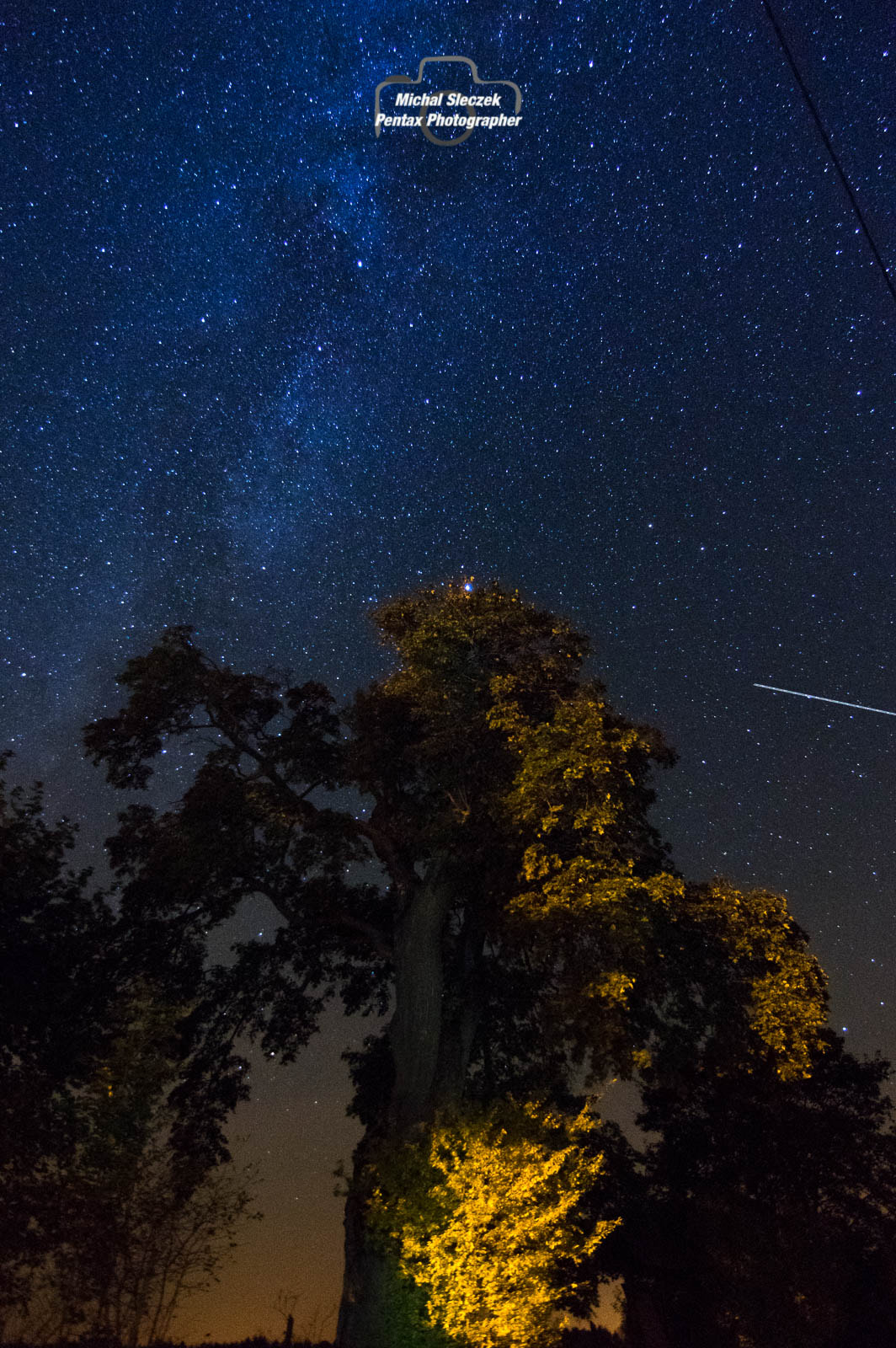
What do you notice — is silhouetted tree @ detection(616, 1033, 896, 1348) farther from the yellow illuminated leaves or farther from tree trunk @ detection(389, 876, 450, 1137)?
the yellow illuminated leaves

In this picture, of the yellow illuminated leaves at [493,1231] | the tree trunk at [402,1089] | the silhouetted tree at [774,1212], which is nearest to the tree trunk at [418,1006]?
the tree trunk at [402,1089]

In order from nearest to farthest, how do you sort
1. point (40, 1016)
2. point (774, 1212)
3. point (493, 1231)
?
point (493, 1231) → point (40, 1016) → point (774, 1212)

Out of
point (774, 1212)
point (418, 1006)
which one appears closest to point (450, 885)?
point (418, 1006)

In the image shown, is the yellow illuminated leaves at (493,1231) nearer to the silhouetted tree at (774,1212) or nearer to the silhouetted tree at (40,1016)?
the silhouetted tree at (40,1016)

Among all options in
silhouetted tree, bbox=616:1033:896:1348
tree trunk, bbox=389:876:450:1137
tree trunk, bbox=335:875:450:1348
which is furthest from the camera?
silhouetted tree, bbox=616:1033:896:1348

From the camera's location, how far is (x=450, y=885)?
17.5 meters

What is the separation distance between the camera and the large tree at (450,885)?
13.9 m

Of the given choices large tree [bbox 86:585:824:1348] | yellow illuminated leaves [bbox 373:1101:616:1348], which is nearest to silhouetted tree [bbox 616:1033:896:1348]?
large tree [bbox 86:585:824:1348]

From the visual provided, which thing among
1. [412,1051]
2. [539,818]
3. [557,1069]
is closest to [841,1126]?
[557,1069]

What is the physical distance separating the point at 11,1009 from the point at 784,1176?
20.0 m

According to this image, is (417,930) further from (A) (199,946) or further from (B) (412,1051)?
(A) (199,946)

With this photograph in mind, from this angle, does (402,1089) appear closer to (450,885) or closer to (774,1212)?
(450,885)

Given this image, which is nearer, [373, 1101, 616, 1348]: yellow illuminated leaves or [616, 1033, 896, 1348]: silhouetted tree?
[373, 1101, 616, 1348]: yellow illuminated leaves

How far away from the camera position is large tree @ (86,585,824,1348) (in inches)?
546
